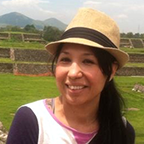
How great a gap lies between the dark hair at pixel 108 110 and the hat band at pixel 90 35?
4 cm

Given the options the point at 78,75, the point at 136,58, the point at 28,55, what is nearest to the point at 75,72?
the point at 78,75

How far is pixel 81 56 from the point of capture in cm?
162

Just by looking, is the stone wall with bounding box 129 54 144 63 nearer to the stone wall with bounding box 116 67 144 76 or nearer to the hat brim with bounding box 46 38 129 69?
the stone wall with bounding box 116 67 144 76

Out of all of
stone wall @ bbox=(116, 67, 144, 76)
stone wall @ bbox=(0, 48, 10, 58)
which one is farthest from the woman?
stone wall @ bbox=(0, 48, 10, 58)

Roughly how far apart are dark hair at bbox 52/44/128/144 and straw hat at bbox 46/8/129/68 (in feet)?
0.16

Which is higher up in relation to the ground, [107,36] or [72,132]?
[107,36]

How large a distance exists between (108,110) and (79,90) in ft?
1.12

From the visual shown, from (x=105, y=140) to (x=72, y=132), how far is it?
0.21 metres

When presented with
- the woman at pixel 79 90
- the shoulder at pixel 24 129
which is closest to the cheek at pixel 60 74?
the woman at pixel 79 90

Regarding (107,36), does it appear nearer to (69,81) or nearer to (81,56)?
(81,56)

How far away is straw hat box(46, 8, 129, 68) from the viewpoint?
1.59m

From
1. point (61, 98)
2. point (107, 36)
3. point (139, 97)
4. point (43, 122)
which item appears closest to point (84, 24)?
point (107, 36)

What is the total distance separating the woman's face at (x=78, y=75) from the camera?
1.59m

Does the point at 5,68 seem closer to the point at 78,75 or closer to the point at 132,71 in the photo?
the point at 132,71
